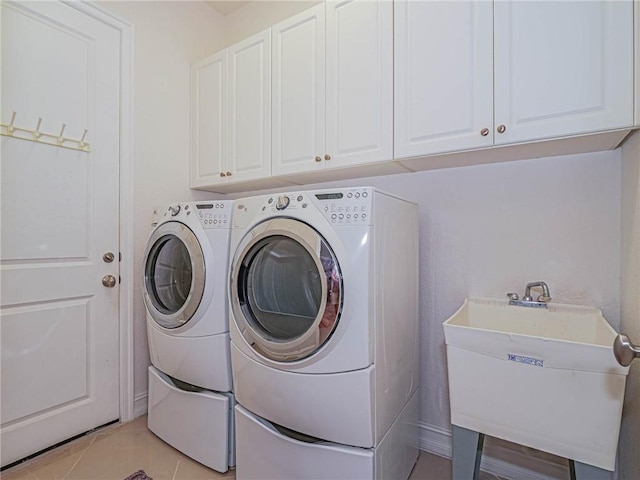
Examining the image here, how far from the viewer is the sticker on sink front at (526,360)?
→ 1029 millimetres

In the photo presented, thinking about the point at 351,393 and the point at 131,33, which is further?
the point at 131,33

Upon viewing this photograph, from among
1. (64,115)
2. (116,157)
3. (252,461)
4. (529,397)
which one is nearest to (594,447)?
(529,397)

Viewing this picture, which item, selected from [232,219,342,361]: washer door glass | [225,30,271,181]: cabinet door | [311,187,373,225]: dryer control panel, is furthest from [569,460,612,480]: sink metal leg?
[225,30,271,181]: cabinet door

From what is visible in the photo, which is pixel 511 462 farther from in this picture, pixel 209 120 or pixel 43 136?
pixel 43 136

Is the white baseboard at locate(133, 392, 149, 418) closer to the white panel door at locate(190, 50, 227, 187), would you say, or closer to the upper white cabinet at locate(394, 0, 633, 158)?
the white panel door at locate(190, 50, 227, 187)

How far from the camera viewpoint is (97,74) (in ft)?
6.08

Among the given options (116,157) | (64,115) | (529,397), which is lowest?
(529,397)

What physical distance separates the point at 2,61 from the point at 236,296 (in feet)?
5.06

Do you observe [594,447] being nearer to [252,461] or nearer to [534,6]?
[252,461]

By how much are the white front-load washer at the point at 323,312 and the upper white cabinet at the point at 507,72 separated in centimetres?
40

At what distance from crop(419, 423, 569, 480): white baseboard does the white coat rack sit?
2.43 meters

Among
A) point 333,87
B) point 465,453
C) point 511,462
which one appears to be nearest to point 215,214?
point 333,87

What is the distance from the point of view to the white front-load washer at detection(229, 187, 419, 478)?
116cm

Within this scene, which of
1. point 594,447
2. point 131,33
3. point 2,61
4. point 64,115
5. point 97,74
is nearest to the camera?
point 594,447
